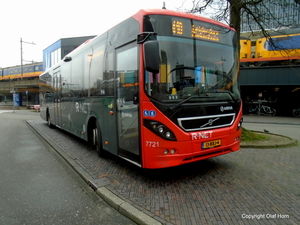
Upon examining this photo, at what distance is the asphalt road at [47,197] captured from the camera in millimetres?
3094

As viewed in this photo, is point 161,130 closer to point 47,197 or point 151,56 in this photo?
point 151,56

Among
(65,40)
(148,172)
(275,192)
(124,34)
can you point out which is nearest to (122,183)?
(148,172)

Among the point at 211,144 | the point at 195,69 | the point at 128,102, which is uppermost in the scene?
the point at 195,69

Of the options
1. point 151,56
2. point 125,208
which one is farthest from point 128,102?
point 125,208

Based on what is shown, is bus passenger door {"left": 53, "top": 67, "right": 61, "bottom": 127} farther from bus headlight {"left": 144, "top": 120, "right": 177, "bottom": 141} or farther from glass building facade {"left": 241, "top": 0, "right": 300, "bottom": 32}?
glass building facade {"left": 241, "top": 0, "right": 300, "bottom": 32}

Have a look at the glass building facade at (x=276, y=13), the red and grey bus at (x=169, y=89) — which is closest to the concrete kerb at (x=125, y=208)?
the red and grey bus at (x=169, y=89)

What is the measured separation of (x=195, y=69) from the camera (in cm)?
405

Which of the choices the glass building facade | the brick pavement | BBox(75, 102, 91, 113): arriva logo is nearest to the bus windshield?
the brick pavement

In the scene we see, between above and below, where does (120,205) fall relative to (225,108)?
below

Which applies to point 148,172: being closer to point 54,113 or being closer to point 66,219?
point 66,219

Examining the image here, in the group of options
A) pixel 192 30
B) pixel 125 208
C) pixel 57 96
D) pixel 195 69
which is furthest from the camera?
pixel 57 96

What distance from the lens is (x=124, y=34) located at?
14.5ft

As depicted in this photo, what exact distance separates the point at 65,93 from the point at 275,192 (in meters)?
7.48

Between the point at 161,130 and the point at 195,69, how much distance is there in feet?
4.38
